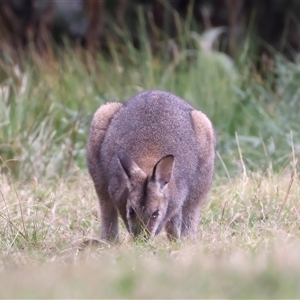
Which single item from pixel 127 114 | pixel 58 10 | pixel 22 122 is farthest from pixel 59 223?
pixel 58 10

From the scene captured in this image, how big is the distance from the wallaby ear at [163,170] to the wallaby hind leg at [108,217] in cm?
66

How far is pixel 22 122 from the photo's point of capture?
331 inches

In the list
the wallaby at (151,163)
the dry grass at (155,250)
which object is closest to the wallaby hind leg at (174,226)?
the wallaby at (151,163)

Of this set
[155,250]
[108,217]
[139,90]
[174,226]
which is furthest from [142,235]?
[139,90]

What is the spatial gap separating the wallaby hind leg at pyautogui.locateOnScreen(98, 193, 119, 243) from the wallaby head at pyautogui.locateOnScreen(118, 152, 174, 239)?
1.86 ft

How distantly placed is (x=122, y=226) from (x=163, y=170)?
3.71ft

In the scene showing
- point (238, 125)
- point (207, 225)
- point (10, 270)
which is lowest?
point (238, 125)

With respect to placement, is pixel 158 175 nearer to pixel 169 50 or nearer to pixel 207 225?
pixel 207 225

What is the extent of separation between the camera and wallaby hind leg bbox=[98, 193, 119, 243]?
5.85 m

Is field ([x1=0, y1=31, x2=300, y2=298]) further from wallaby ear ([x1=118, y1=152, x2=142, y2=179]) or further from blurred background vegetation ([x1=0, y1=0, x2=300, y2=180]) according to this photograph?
wallaby ear ([x1=118, y1=152, x2=142, y2=179])

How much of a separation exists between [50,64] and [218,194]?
4247 millimetres

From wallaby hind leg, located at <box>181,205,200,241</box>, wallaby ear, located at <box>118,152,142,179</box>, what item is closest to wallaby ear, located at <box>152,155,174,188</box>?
wallaby ear, located at <box>118,152,142,179</box>

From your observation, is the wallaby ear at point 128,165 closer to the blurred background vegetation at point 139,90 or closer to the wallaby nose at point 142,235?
the wallaby nose at point 142,235

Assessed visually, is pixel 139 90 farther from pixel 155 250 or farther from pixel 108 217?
pixel 155 250
